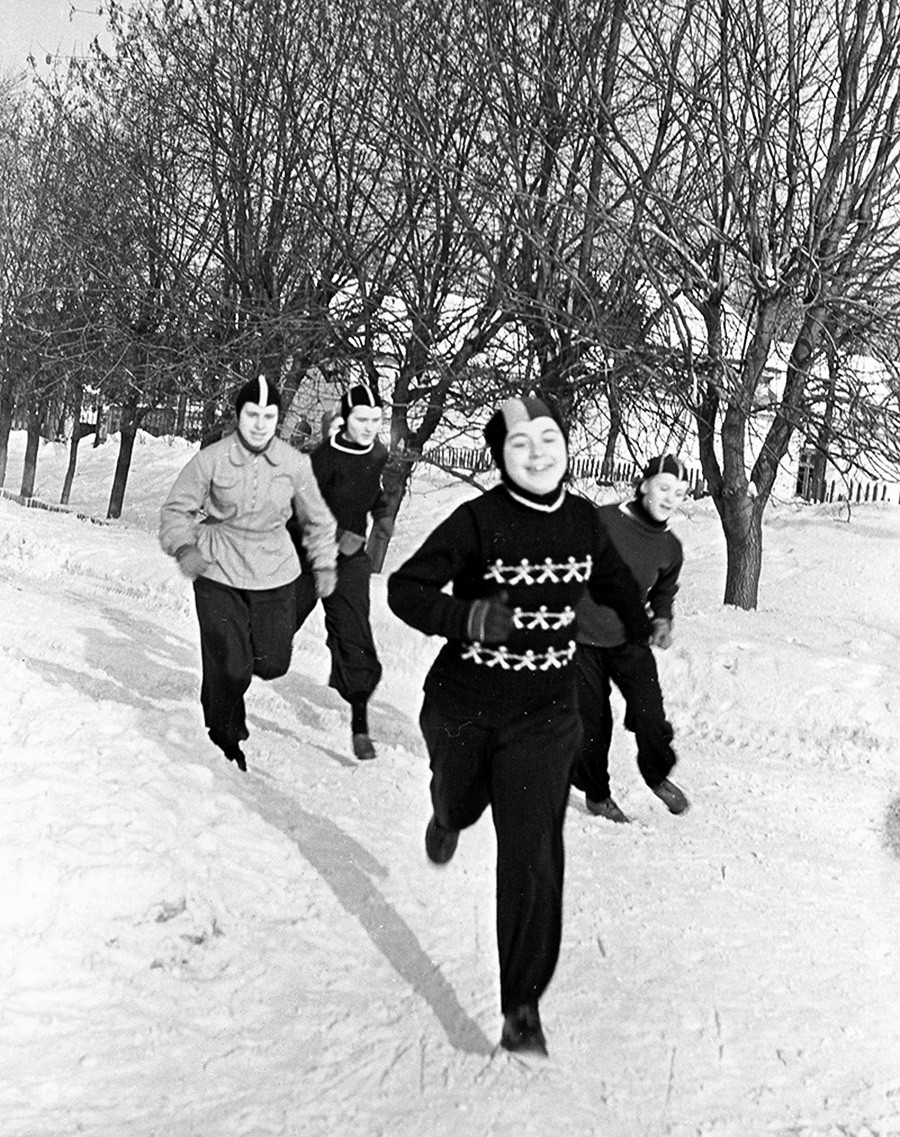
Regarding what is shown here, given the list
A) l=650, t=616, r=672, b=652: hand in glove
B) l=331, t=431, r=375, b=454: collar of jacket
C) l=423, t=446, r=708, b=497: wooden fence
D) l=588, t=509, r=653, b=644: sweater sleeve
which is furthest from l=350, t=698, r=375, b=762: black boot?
l=423, t=446, r=708, b=497: wooden fence

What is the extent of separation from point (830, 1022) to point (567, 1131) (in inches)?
48.7

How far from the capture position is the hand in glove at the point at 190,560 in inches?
236

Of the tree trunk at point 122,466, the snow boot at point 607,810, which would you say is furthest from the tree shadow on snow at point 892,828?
the tree trunk at point 122,466

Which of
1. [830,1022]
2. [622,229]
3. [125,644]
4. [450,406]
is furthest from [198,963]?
[450,406]

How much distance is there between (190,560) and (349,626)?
1563 millimetres

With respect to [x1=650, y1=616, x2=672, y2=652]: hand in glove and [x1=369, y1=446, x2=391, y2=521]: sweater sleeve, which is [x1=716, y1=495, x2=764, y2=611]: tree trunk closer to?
[x1=369, y1=446, x2=391, y2=521]: sweater sleeve

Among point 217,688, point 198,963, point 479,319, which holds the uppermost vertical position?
point 479,319

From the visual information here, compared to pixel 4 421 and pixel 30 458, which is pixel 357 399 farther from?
pixel 4 421

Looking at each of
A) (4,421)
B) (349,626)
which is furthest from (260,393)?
(4,421)

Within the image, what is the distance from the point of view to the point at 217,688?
20.1 feet

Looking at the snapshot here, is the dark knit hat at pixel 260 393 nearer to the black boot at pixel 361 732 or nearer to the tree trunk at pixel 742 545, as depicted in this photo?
the black boot at pixel 361 732

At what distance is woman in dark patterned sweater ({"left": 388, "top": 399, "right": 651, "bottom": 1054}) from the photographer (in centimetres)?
352

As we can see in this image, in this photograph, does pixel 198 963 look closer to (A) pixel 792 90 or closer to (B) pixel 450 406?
(A) pixel 792 90

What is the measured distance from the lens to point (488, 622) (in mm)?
3400
